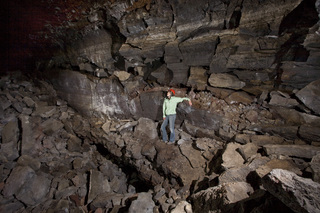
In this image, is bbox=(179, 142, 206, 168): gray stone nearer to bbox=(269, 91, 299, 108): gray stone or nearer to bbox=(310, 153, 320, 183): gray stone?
bbox=(310, 153, 320, 183): gray stone

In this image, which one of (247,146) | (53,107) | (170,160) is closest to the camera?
(247,146)

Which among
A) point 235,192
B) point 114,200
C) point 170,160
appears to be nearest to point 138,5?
point 170,160

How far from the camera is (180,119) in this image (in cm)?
559

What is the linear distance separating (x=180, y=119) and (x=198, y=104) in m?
0.92

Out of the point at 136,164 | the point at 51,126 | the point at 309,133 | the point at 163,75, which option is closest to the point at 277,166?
the point at 309,133

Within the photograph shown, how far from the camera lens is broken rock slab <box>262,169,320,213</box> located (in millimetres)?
1433

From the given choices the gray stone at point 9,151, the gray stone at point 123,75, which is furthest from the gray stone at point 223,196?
the gray stone at point 9,151

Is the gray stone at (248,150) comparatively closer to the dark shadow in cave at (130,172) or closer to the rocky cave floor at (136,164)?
the rocky cave floor at (136,164)

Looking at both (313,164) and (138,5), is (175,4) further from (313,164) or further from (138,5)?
(313,164)

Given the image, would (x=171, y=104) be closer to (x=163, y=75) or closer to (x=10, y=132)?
(x=163, y=75)

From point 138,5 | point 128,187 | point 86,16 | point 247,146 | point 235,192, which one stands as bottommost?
point 128,187

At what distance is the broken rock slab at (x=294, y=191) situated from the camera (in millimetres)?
1433

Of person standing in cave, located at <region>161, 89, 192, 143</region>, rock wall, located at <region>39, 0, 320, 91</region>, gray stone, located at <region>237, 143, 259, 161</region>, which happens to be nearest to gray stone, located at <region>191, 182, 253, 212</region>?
gray stone, located at <region>237, 143, 259, 161</region>

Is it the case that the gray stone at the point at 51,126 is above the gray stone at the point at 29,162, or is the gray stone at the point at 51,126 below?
above
